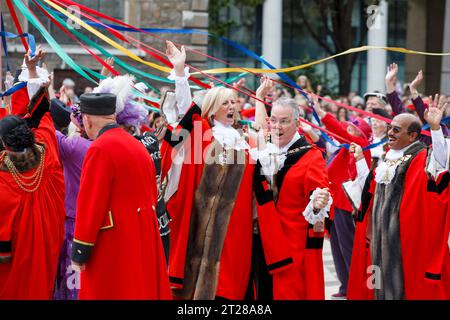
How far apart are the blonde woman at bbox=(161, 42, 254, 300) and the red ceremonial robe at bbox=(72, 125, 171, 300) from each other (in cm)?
114

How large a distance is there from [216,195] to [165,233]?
896mm

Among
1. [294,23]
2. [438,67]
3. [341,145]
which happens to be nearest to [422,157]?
[341,145]

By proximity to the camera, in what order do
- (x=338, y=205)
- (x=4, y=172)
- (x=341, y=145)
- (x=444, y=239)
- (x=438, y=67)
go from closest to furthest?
1. (x=4, y=172)
2. (x=444, y=239)
3. (x=341, y=145)
4. (x=338, y=205)
5. (x=438, y=67)

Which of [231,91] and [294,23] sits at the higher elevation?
[294,23]

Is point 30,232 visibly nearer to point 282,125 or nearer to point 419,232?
point 282,125

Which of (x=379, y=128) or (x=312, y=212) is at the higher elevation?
(x=379, y=128)

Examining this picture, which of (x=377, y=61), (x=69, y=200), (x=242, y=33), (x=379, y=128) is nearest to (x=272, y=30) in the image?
(x=377, y=61)

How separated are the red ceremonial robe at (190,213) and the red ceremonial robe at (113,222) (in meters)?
1.14

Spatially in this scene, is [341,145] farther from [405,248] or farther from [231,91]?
[231,91]

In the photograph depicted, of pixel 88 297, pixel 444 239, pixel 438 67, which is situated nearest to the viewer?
pixel 88 297

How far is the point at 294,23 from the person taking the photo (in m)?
40.2

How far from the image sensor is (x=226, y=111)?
643cm

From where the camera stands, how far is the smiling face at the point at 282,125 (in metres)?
6.54

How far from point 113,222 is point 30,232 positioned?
4.26ft
